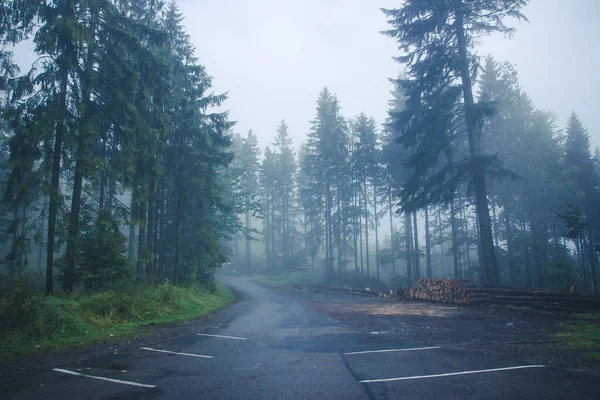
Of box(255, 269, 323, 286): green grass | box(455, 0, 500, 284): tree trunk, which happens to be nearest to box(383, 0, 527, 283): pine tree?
box(455, 0, 500, 284): tree trunk

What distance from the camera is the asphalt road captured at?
5.21m

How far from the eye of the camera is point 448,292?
16.7 metres

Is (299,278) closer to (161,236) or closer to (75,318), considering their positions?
(161,236)

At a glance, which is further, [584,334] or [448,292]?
[448,292]

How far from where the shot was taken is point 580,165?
35281 mm

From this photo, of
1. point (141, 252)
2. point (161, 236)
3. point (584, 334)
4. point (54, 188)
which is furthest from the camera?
point (161, 236)

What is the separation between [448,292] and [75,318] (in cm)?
1624

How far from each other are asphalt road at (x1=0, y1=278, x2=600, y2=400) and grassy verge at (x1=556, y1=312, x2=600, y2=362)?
1910 millimetres

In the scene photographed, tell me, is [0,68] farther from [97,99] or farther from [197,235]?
[197,235]

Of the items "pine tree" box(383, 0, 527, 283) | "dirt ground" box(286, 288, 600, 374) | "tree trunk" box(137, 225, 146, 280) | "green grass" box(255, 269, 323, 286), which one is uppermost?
"pine tree" box(383, 0, 527, 283)

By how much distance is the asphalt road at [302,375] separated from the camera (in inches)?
205

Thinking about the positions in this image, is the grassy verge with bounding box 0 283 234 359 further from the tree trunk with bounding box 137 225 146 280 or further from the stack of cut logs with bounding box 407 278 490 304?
the stack of cut logs with bounding box 407 278 490 304

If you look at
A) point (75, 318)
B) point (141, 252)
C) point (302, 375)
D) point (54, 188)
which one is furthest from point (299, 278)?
point (302, 375)

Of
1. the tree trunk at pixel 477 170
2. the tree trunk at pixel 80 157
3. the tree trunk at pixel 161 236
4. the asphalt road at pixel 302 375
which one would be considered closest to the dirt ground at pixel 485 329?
the asphalt road at pixel 302 375
